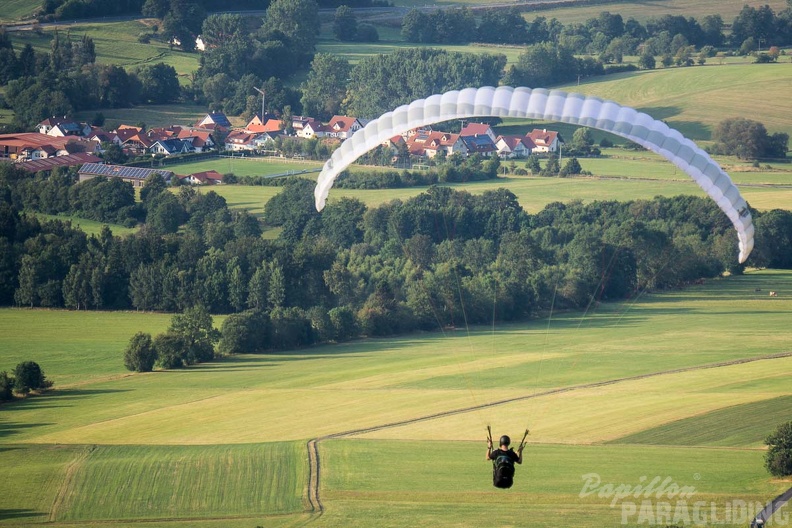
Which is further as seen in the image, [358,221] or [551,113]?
[358,221]

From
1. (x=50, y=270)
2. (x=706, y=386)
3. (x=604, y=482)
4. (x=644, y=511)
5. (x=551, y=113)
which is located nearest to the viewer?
(x=551, y=113)

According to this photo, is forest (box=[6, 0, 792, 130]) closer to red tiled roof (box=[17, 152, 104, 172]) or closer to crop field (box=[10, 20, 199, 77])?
crop field (box=[10, 20, 199, 77])

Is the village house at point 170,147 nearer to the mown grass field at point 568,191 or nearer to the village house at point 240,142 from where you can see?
the village house at point 240,142

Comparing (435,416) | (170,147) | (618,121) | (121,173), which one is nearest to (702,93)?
(170,147)

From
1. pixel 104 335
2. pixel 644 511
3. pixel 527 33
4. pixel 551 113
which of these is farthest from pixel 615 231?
pixel 527 33

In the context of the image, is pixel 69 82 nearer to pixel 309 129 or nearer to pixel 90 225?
pixel 309 129

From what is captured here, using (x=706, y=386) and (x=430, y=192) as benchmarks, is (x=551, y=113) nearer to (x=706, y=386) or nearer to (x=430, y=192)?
(x=706, y=386)

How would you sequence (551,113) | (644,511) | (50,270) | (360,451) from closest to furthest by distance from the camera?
(551,113), (644,511), (360,451), (50,270)
